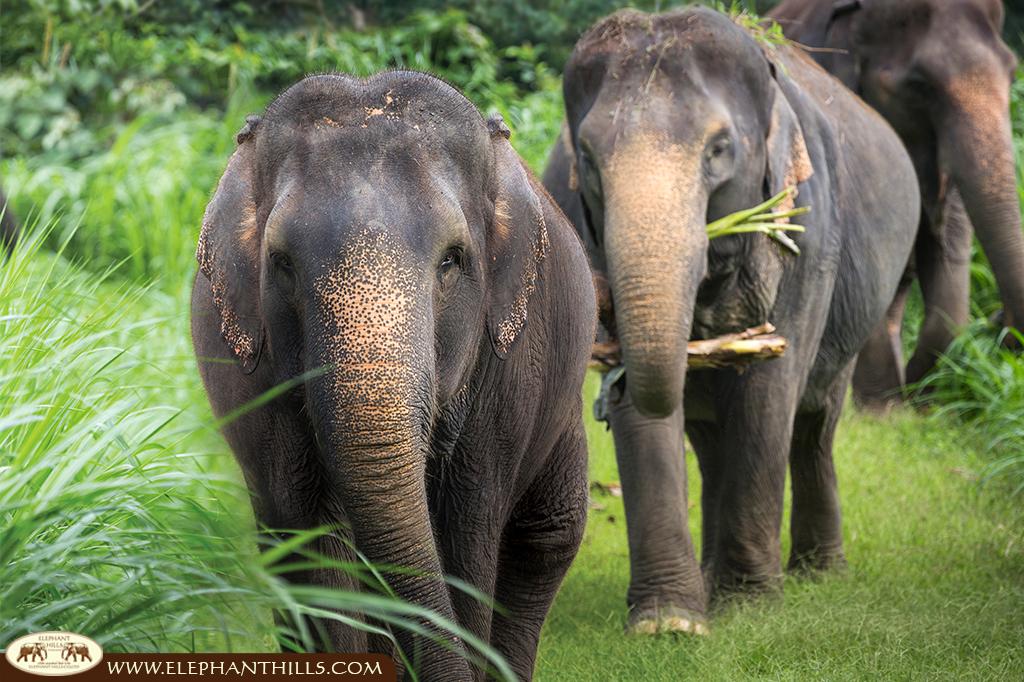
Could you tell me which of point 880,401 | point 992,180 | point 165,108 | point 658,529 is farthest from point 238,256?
point 165,108

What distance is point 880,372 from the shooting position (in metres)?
8.80

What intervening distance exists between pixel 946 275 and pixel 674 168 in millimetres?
4073

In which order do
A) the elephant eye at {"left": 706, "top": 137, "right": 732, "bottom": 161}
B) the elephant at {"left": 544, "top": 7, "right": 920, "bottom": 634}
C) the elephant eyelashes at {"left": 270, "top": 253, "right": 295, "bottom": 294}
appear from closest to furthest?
1. the elephant eyelashes at {"left": 270, "top": 253, "right": 295, "bottom": 294}
2. the elephant at {"left": 544, "top": 7, "right": 920, "bottom": 634}
3. the elephant eye at {"left": 706, "top": 137, "right": 732, "bottom": 161}

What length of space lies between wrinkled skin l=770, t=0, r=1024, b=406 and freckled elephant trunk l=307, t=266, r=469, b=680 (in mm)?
4599

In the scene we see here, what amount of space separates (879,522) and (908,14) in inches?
92.1

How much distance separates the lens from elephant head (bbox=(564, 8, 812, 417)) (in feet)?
15.3

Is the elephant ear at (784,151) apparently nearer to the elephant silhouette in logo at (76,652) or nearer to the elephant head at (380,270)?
the elephant head at (380,270)

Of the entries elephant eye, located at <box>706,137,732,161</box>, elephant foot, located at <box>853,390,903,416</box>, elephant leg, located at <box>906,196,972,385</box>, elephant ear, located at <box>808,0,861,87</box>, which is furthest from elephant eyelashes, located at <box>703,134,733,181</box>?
elephant foot, located at <box>853,390,903,416</box>

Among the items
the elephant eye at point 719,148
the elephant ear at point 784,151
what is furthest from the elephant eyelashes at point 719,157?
the elephant ear at point 784,151

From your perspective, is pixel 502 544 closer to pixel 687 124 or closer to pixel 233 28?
pixel 687 124

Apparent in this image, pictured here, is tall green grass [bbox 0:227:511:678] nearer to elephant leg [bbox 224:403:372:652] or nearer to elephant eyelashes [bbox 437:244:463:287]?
elephant leg [bbox 224:403:372:652]

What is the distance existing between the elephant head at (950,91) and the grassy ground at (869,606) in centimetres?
95

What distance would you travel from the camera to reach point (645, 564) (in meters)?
5.20

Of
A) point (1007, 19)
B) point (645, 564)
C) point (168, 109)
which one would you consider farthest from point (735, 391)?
point (1007, 19)
